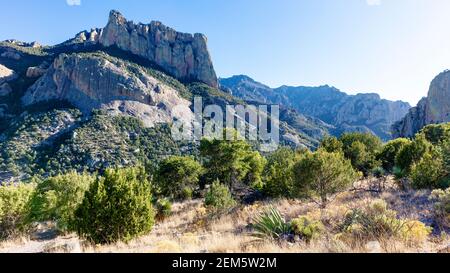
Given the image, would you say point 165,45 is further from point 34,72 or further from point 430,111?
point 430,111

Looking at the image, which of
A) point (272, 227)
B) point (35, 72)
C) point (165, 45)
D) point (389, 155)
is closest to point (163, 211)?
point (272, 227)

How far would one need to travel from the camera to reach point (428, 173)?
15898mm

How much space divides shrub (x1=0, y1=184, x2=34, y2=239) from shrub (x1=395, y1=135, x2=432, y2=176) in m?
23.1

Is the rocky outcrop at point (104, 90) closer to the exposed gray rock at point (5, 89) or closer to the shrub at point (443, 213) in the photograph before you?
the exposed gray rock at point (5, 89)

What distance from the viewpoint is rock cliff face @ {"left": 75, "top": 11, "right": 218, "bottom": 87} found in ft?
488

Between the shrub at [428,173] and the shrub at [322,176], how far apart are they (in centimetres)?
418

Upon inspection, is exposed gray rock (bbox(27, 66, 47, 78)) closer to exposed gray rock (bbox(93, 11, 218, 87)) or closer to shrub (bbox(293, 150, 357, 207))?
exposed gray rock (bbox(93, 11, 218, 87))

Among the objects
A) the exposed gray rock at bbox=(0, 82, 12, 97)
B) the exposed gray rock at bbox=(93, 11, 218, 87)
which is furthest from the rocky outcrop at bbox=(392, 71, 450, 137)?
the exposed gray rock at bbox=(0, 82, 12, 97)

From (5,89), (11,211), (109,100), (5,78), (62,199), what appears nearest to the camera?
(11,211)

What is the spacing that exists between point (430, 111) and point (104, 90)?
109400 mm
